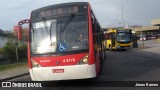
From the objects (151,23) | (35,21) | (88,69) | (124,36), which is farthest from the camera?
(151,23)

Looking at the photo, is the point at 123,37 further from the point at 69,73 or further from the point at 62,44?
the point at 69,73

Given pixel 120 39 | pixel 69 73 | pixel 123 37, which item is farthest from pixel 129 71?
pixel 123 37

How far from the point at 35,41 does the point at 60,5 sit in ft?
5.85

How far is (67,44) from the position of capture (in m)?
12.0

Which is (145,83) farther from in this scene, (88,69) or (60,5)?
(60,5)

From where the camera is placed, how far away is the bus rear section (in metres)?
11.7

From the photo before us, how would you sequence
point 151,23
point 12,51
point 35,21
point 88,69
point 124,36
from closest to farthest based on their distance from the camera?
point 88,69 → point 35,21 → point 12,51 → point 124,36 → point 151,23

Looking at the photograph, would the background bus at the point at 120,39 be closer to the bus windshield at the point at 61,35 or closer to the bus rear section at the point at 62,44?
the bus rear section at the point at 62,44

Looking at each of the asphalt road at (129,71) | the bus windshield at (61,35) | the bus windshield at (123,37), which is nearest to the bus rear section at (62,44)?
the bus windshield at (61,35)

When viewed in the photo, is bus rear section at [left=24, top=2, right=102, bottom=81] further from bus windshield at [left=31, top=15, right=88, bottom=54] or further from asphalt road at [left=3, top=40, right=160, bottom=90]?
asphalt road at [left=3, top=40, right=160, bottom=90]

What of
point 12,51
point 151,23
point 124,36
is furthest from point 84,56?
point 151,23

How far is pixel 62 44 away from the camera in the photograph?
12.0 m

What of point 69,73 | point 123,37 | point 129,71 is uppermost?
point 69,73

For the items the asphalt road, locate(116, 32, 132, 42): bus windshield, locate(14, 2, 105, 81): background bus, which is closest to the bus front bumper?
locate(14, 2, 105, 81): background bus
